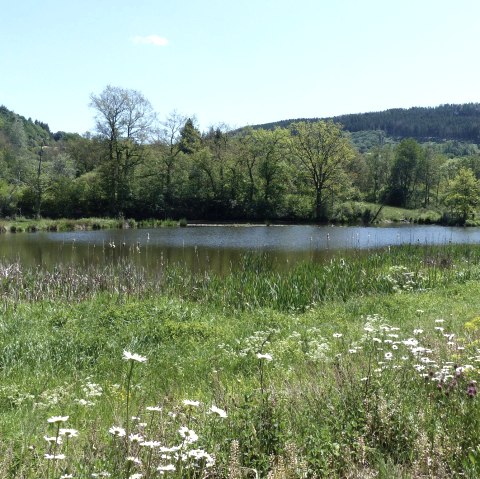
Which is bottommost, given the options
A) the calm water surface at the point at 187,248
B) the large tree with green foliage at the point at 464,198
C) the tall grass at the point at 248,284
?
the calm water surface at the point at 187,248

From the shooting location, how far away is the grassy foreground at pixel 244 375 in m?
3.09

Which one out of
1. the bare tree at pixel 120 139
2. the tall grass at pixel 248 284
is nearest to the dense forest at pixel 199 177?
the bare tree at pixel 120 139

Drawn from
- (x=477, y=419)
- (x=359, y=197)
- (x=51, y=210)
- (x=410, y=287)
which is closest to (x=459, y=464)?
(x=477, y=419)

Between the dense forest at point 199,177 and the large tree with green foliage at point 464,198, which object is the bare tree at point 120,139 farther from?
the large tree with green foliage at point 464,198

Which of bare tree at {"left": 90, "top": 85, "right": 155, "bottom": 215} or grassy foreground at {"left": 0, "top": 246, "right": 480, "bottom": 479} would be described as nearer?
grassy foreground at {"left": 0, "top": 246, "right": 480, "bottom": 479}

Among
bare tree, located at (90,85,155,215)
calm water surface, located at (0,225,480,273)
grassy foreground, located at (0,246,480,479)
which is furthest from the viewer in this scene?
bare tree, located at (90,85,155,215)

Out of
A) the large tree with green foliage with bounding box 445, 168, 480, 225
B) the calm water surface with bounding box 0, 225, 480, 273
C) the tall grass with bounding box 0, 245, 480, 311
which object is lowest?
the calm water surface with bounding box 0, 225, 480, 273

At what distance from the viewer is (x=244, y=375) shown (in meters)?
6.74

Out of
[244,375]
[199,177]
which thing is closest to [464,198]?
[199,177]

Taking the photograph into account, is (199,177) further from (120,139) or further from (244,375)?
(244,375)

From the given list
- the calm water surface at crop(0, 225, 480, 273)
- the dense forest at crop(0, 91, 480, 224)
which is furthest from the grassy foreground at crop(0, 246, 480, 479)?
the dense forest at crop(0, 91, 480, 224)

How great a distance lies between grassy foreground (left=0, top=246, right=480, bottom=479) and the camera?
3.09m

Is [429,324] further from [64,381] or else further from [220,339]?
[64,381]

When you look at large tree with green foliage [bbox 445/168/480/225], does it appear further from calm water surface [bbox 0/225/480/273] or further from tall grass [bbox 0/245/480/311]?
tall grass [bbox 0/245/480/311]
